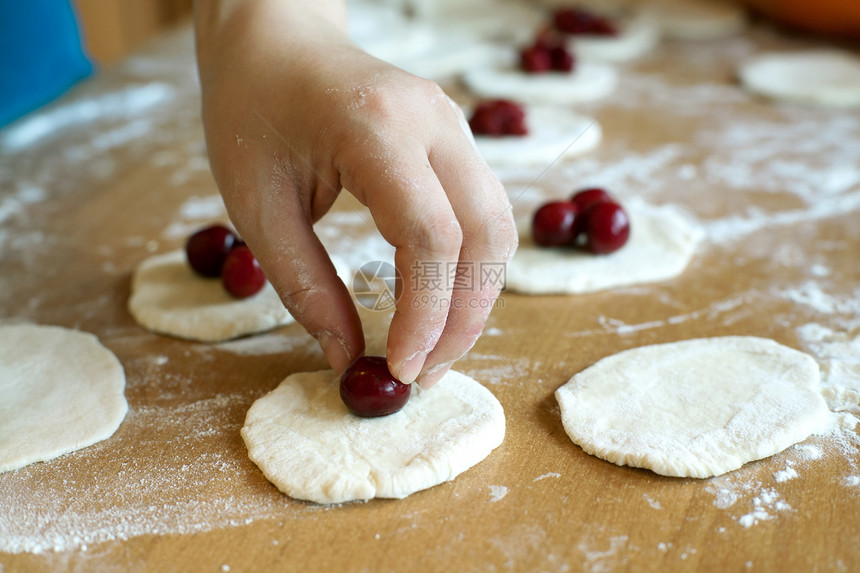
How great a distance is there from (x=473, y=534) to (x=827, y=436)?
58 centimetres

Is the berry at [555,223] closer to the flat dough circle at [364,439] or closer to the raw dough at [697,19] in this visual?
the flat dough circle at [364,439]

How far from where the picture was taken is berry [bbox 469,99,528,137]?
7.35 feet

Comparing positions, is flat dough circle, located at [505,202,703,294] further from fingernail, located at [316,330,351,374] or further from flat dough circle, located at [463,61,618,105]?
flat dough circle, located at [463,61,618,105]

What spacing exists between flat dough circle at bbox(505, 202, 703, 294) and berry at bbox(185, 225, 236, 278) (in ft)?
1.89

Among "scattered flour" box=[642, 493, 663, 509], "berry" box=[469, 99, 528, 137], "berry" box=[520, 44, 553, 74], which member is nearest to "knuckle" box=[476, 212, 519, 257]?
"scattered flour" box=[642, 493, 663, 509]

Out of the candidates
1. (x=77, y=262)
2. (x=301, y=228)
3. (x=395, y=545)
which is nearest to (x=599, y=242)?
(x=301, y=228)

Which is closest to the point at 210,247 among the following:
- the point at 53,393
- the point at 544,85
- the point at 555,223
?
the point at 53,393

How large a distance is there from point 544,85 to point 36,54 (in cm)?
167

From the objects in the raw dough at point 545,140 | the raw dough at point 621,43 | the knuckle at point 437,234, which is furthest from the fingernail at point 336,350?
the raw dough at point 621,43

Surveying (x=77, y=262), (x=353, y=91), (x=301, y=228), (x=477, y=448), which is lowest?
(x=77, y=262)

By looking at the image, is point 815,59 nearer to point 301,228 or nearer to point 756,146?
point 756,146

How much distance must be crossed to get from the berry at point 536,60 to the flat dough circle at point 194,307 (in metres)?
1.50

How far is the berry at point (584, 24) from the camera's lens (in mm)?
3113

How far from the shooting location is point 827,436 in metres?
1.20
